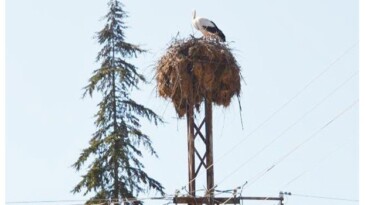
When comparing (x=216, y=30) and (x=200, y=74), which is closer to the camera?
(x=200, y=74)

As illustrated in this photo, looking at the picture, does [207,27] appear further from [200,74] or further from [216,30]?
[200,74]

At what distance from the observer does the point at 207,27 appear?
2164 centimetres

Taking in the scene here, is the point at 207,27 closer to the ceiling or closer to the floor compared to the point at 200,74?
closer to the ceiling

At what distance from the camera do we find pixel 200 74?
19953 mm

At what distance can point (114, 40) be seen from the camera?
27672mm

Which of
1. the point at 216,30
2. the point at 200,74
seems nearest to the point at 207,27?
the point at 216,30

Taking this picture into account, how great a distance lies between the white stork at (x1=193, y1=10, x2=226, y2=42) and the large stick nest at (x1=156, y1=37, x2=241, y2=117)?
916 mm

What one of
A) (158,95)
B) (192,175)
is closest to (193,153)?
(192,175)

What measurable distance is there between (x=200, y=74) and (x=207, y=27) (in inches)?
74.0

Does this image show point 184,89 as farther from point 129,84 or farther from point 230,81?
point 129,84

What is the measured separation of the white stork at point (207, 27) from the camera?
21266mm

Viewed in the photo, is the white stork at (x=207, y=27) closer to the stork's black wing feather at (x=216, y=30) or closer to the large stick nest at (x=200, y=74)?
the stork's black wing feather at (x=216, y=30)

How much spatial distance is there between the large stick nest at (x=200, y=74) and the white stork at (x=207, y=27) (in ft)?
3.00

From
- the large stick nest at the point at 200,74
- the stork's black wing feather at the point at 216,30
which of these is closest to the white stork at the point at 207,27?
the stork's black wing feather at the point at 216,30
